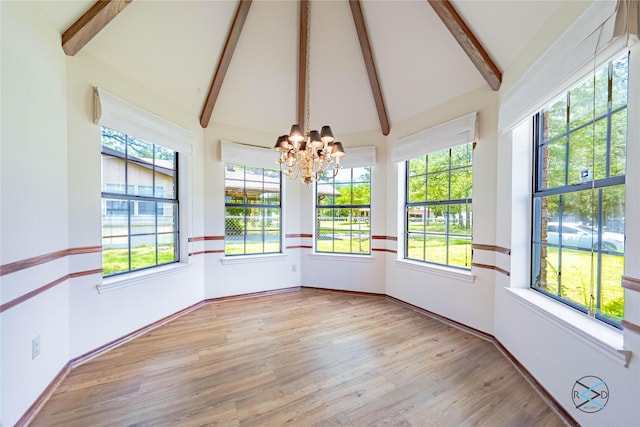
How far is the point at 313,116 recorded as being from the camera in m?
3.95

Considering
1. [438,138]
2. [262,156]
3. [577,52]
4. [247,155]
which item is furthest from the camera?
[262,156]

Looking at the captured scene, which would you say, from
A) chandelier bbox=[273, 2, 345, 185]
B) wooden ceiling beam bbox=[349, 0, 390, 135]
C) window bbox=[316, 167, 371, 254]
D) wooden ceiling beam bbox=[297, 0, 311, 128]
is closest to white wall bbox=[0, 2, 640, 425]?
wooden ceiling beam bbox=[349, 0, 390, 135]

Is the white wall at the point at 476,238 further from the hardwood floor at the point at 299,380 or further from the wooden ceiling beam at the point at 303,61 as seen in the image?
the wooden ceiling beam at the point at 303,61

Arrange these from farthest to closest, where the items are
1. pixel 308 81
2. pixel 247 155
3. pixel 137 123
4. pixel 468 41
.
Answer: pixel 247 155 < pixel 308 81 < pixel 137 123 < pixel 468 41

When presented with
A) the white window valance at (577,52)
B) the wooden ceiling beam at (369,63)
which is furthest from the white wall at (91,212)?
the white window valance at (577,52)

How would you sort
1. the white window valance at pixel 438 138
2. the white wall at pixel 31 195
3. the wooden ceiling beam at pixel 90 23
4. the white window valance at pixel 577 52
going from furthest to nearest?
1. the white window valance at pixel 438 138
2. the wooden ceiling beam at pixel 90 23
3. the white wall at pixel 31 195
4. the white window valance at pixel 577 52

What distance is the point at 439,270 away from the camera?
3.07 meters

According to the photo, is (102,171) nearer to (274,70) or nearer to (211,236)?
(211,236)

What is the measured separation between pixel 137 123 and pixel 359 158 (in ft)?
9.38

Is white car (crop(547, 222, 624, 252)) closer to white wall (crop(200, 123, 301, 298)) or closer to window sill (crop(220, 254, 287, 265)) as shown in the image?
white wall (crop(200, 123, 301, 298))

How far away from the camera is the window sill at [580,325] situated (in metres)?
1.30

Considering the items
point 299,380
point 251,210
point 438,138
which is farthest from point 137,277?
point 438,138

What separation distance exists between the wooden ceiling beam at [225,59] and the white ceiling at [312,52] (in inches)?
2.6

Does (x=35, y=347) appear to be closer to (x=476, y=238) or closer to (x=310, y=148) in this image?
(x=310, y=148)
